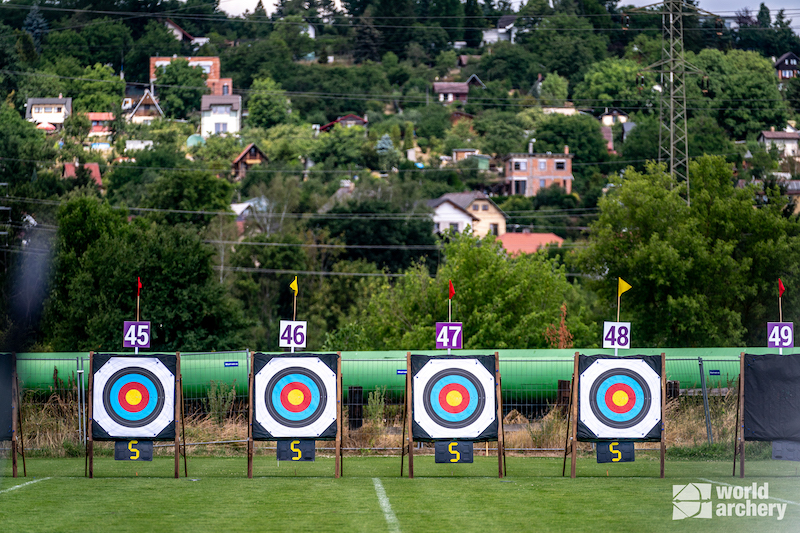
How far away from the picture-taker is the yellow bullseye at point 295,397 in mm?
12969

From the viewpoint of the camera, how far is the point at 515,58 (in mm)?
197500

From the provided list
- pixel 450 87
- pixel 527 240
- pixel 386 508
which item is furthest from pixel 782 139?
pixel 386 508

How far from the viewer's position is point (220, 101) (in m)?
169

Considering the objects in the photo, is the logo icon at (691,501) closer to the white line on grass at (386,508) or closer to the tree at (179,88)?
the white line on grass at (386,508)

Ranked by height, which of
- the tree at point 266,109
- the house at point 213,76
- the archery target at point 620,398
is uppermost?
the house at point 213,76

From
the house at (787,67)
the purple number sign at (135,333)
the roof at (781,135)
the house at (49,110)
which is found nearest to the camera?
the purple number sign at (135,333)

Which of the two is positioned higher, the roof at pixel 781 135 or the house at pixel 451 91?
the house at pixel 451 91

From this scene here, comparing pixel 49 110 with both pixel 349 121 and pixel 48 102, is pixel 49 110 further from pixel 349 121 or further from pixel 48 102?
pixel 349 121

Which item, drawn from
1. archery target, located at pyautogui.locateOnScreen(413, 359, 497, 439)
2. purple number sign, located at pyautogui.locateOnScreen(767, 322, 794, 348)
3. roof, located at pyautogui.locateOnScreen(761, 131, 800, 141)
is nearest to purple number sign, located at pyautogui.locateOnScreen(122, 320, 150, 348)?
archery target, located at pyautogui.locateOnScreen(413, 359, 497, 439)

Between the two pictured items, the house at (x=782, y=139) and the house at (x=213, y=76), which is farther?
the house at (x=213, y=76)

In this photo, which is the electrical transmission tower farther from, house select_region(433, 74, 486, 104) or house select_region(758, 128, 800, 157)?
house select_region(433, 74, 486, 104)

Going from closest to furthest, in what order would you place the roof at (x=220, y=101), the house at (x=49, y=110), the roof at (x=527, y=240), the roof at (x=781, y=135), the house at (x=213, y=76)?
the house at (x=49, y=110) → the roof at (x=527, y=240) → the roof at (x=781, y=135) → the roof at (x=220, y=101) → the house at (x=213, y=76)

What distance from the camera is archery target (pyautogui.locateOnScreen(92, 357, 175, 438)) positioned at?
42.2 feet

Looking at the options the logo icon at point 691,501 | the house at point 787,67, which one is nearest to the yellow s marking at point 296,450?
the logo icon at point 691,501
